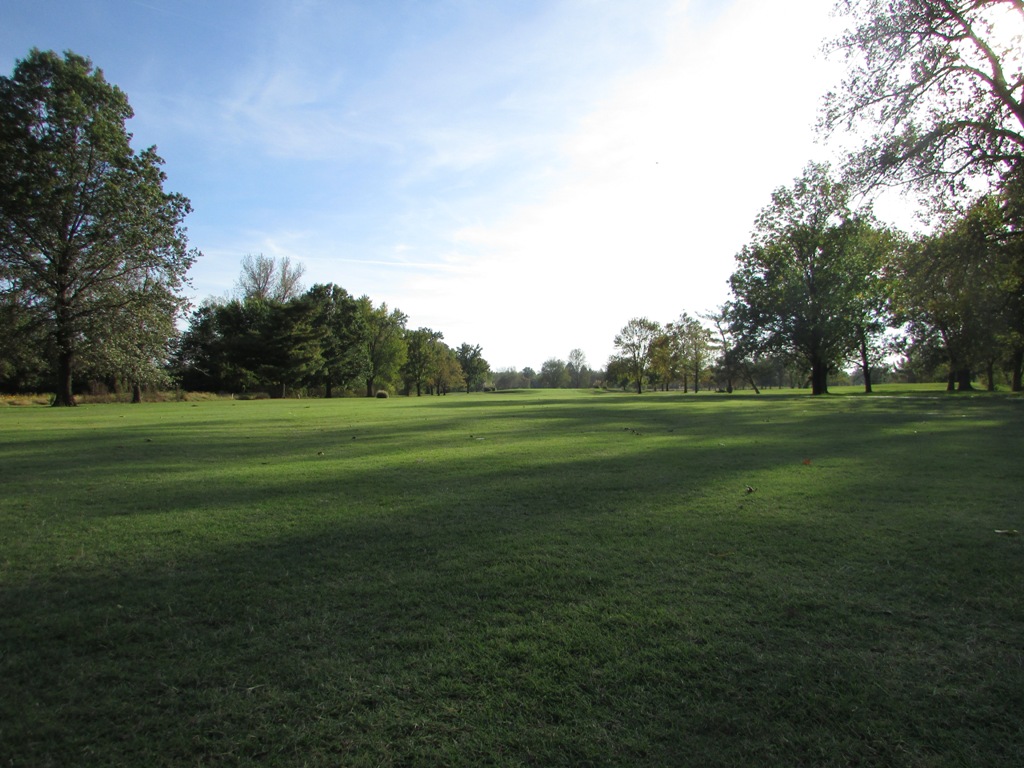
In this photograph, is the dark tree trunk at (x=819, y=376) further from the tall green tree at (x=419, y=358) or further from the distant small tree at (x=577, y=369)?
the distant small tree at (x=577, y=369)

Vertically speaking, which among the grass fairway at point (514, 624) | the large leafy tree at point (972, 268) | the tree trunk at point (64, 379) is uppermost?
the large leafy tree at point (972, 268)

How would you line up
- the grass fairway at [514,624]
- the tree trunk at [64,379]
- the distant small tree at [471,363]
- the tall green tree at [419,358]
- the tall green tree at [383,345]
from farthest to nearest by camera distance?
1. the distant small tree at [471,363]
2. the tall green tree at [419,358]
3. the tall green tree at [383,345]
4. the tree trunk at [64,379]
5. the grass fairway at [514,624]

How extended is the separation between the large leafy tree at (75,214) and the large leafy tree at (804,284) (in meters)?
39.6

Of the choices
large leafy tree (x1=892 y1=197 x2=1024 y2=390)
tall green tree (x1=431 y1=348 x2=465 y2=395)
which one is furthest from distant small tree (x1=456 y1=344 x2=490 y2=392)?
large leafy tree (x1=892 y1=197 x2=1024 y2=390)

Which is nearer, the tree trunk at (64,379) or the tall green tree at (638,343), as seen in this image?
the tree trunk at (64,379)

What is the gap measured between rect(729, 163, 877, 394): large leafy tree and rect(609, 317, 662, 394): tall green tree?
3642cm

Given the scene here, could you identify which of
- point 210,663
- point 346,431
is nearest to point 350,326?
point 346,431

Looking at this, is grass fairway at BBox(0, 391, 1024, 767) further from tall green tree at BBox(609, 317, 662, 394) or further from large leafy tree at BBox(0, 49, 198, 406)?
tall green tree at BBox(609, 317, 662, 394)

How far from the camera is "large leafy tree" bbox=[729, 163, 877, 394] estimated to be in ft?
118

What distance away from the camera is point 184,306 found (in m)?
32.6

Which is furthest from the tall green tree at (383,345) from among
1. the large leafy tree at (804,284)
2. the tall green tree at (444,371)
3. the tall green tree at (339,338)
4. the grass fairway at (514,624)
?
the grass fairway at (514,624)

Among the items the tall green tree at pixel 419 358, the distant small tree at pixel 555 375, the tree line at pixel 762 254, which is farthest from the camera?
the distant small tree at pixel 555 375

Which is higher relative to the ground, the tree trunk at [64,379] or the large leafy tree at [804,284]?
the large leafy tree at [804,284]

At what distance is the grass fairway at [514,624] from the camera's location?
2.01m
